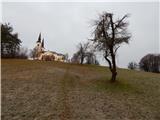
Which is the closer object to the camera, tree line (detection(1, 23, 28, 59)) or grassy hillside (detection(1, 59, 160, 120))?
grassy hillside (detection(1, 59, 160, 120))

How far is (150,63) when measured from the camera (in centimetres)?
8562

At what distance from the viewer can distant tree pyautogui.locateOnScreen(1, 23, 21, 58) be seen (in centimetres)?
5974

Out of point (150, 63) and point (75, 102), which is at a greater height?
point (150, 63)

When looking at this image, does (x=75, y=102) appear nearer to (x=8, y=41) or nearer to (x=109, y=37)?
(x=109, y=37)

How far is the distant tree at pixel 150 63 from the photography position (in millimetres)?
83438

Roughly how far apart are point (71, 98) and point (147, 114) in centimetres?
617

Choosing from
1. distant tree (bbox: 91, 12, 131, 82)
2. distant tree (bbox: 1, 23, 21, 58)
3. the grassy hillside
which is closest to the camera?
the grassy hillside

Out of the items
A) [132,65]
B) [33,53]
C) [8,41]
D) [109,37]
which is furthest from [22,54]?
[109,37]

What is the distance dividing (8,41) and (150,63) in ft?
176

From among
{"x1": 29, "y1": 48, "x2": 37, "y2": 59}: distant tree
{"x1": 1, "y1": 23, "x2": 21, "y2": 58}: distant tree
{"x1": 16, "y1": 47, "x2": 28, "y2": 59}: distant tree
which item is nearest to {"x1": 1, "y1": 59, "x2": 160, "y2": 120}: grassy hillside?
{"x1": 1, "y1": 23, "x2": 21, "y2": 58}: distant tree

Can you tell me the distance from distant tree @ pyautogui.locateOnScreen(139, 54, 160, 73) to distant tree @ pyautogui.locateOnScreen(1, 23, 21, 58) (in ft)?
157

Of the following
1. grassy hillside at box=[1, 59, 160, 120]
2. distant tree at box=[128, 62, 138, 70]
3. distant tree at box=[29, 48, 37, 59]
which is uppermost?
distant tree at box=[29, 48, 37, 59]

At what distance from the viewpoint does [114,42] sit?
27047 millimetres

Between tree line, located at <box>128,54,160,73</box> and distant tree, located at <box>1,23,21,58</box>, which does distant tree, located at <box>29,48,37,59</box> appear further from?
tree line, located at <box>128,54,160,73</box>
